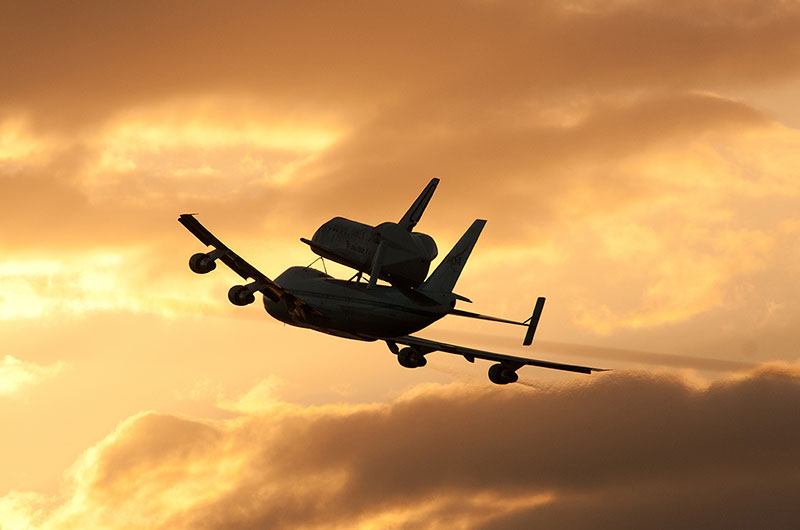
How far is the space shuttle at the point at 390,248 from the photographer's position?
84938mm

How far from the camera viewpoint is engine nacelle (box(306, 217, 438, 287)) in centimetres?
8494

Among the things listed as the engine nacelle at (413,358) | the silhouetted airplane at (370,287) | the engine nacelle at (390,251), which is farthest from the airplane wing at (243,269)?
the engine nacelle at (413,358)

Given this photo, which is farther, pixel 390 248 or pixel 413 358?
pixel 413 358

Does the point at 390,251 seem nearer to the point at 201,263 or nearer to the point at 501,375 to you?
the point at 201,263

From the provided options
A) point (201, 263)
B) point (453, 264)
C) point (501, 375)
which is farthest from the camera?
point (501, 375)

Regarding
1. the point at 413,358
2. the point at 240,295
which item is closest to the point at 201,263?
the point at 240,295

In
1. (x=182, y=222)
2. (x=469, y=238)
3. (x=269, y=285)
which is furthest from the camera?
(x=469, y=238)

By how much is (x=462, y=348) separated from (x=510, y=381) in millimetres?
4259

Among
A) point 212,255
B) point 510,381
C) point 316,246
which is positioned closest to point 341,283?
point 316,246

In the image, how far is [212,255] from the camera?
80.7 meters

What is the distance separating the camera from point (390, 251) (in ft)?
279

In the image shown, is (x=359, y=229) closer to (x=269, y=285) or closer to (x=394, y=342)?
(x=269, y=285)

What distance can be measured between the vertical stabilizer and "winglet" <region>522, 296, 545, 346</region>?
5.69 meters

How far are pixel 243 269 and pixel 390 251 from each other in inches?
371
